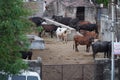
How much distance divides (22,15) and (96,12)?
3377 cm

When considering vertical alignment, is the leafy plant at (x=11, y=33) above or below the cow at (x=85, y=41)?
above

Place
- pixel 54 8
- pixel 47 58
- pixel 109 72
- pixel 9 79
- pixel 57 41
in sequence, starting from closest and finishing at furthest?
pixel 9 79
pixel 109 72
pixel 47 58
pixel 57 41
pixel 54 8

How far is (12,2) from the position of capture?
16.0 metres

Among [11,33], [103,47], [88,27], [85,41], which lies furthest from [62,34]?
[11,33]

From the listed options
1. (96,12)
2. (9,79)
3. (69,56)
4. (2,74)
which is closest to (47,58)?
(69,56)

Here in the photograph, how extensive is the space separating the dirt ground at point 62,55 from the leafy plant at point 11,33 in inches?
494

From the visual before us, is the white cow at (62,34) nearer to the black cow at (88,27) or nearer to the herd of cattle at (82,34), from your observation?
the herd of cattle at (82,34)

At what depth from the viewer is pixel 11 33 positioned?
51.9 ft

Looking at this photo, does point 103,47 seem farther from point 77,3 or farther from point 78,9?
point 77,3

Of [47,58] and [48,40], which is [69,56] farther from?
[48,40]

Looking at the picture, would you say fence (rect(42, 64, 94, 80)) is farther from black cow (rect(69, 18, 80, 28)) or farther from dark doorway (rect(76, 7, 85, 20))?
dark doorway (rect(76, 7, 85, 20))

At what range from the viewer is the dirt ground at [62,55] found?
29.9 m

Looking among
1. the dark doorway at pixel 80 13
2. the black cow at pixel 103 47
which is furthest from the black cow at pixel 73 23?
the black cow at pixel 103 47

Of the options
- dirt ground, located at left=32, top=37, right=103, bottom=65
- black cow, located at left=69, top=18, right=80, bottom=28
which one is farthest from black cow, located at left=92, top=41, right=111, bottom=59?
black cow, located at left=69, top=18, right=80, bottom=28
